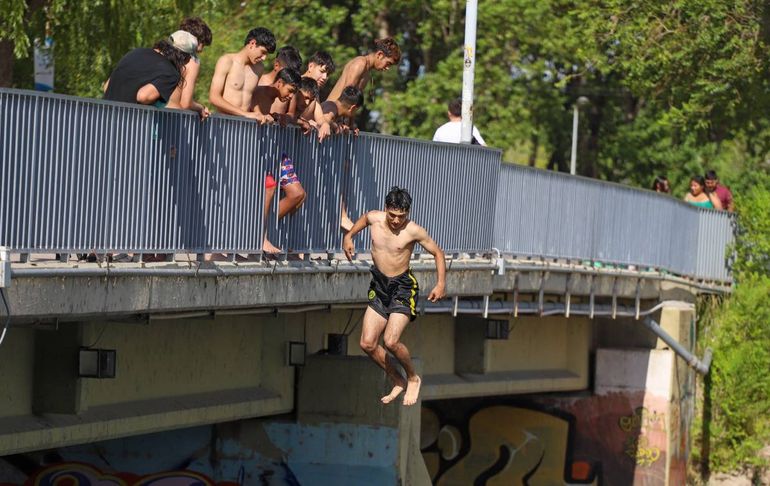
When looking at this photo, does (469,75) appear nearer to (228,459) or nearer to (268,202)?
(228,459)

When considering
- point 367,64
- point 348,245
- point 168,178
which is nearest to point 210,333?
point 348,245

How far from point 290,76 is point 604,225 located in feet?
31.8

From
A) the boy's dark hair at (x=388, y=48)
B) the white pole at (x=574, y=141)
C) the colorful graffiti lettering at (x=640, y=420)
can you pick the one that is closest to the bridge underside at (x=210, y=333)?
the boy's dark hair at (x=388, y=48)

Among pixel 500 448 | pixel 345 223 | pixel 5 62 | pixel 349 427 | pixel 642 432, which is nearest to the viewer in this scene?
pixel 345 223

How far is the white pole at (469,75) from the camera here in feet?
61.8

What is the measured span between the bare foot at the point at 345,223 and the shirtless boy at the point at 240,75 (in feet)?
5.62

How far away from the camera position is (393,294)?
1450 centimetres

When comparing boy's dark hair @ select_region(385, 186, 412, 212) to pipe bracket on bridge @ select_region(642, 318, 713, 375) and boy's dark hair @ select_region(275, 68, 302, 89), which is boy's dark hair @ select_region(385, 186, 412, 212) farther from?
pipe bracket on bridge @ select_region(642, 318, 713, 375)

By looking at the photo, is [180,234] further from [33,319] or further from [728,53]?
[728,53]

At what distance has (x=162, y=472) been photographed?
18.2m

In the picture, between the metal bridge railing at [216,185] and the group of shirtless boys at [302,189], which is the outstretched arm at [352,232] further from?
the metal bridge railing at [216,185]

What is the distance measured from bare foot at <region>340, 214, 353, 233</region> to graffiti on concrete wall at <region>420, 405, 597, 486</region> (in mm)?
11252

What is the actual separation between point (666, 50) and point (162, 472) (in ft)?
52.6

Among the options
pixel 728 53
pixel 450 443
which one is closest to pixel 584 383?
pixel 450 443
